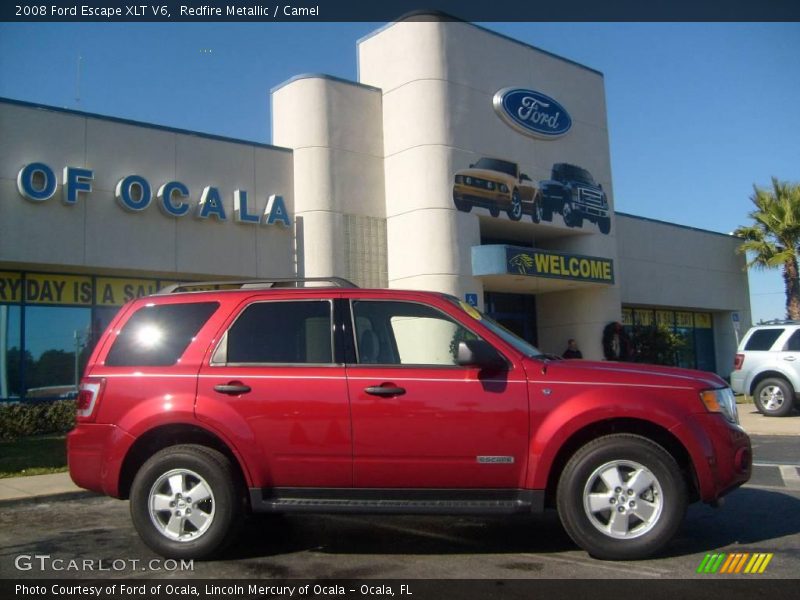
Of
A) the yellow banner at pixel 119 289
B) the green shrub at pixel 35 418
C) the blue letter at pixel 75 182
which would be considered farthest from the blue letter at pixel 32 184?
the green shrub at pixel 35 418

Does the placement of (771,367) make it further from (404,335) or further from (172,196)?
(172,196)

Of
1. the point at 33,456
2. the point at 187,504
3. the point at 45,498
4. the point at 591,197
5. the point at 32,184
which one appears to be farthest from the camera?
the point at 591,197

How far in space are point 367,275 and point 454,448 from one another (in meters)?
14.5

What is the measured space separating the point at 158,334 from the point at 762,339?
1378 centimetres

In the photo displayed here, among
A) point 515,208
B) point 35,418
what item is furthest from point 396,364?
point 515,208

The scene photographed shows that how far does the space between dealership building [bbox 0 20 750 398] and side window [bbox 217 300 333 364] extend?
11015 millimetres

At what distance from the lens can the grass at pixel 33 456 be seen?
401 inches

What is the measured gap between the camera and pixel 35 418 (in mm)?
14352

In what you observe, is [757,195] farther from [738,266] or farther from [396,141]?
[396,141]

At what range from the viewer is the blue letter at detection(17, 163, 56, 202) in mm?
14672

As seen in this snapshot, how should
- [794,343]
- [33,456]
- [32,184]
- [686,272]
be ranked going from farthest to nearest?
[686,272] → [794,343] → [32,184] → [33,456]

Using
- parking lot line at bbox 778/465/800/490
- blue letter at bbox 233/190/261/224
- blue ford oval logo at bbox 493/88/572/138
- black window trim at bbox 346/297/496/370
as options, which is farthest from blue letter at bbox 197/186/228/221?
parking lot line at bbox 778/465/800/490

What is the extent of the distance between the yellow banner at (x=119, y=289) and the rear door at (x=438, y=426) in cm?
1253

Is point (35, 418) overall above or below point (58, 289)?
below
